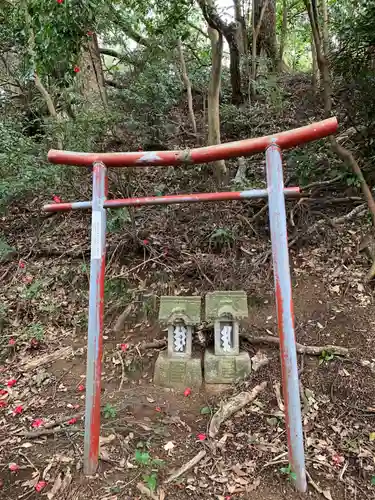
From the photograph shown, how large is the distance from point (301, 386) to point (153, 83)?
6.79m

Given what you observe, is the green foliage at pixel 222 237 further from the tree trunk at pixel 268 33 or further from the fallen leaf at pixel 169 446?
the tree trunk at pixel 268 33

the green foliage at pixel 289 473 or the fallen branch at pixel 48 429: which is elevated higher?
the fallen branch at pixel 48 429

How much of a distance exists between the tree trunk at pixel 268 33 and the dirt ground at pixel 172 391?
21.6 feet

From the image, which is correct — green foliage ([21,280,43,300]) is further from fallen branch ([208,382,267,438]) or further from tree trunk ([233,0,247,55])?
tree trunk ([233,0,247,55])

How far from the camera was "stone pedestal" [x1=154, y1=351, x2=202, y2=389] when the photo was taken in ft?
11.0

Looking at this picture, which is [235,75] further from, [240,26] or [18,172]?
[18,172]

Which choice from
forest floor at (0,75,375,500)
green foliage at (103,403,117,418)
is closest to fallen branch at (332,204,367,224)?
forest floor at (0,75,375,500)

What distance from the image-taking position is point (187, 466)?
2.62 metres

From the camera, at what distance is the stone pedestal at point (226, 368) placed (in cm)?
332

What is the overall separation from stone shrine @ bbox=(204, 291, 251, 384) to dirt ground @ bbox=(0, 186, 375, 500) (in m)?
0.13

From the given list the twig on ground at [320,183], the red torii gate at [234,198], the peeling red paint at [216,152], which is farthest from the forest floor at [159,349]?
the peeling red paint at [216,152]

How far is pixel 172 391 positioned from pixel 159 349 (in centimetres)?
53

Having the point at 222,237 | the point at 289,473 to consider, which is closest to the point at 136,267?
the point at 222,237

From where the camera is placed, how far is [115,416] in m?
3.10
